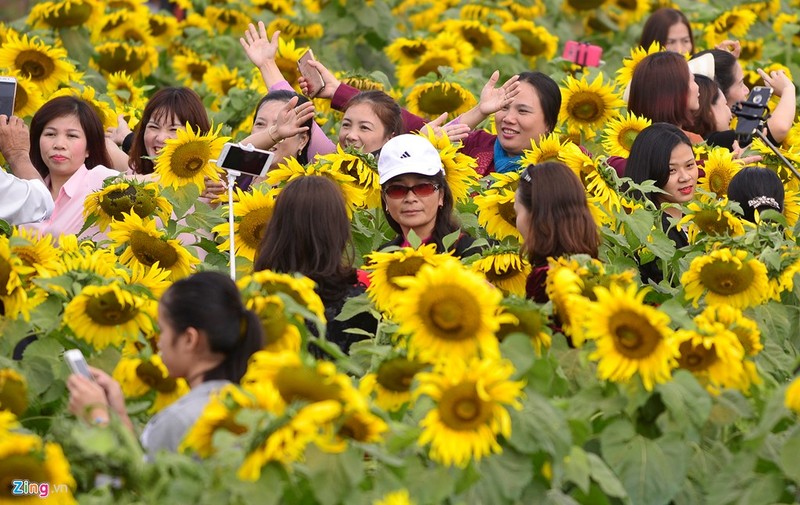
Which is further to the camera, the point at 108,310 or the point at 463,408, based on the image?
the point at 108,310

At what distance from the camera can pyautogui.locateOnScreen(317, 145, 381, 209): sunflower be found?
475cm

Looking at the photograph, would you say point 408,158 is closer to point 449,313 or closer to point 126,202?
point 126,202

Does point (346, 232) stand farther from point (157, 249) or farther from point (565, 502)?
point (565, 502)

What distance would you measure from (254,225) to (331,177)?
270 mm

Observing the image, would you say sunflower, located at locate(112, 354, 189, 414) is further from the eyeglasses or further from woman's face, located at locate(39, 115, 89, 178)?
woman's face, located at locate(39, 115, 89, 178)

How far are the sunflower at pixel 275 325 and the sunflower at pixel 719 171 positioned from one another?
7.41 ft

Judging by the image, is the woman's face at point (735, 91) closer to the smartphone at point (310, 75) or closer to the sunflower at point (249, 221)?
the smartphone at point (310, 75)

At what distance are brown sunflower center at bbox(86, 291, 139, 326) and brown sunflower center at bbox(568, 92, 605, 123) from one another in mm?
2548

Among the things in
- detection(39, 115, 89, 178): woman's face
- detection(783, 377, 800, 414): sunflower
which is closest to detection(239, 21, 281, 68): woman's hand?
detection(39, 115, 89, 178): woman's face

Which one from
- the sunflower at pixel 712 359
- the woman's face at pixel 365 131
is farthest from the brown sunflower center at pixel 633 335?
the woman's face at pixel 365 131

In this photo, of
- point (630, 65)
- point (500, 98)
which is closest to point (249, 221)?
point (500, 98)

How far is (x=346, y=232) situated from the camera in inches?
162

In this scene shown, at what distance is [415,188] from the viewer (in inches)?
178

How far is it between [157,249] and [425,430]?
167 cm
